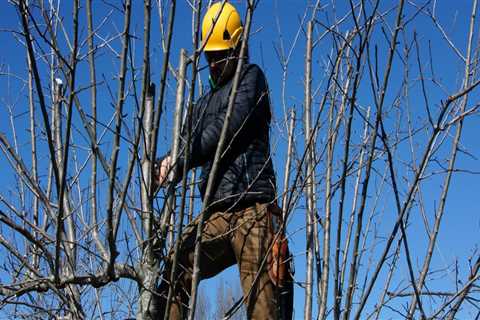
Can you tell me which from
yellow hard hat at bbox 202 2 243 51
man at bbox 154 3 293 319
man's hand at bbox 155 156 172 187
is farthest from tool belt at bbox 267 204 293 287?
yellow hard hat at bbox 202 2 243 51

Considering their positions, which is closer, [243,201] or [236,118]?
[236,118]

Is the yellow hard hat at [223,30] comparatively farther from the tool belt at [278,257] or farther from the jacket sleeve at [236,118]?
the tool belt at [278,257]

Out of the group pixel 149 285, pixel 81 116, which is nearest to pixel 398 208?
pixel 149 285

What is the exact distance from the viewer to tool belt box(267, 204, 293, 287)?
2.51 metres

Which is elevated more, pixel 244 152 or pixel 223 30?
pixel 223 30

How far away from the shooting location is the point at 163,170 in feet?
8.20

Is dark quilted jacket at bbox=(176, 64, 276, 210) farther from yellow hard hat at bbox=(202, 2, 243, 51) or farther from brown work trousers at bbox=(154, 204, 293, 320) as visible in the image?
yellow hard hat at bbox=(202, 2, 243, 51)

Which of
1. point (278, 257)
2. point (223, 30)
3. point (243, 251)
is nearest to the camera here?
point (278, 257)

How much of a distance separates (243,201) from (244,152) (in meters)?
0.21

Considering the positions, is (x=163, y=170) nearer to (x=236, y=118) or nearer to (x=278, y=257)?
(x=236, y=118)

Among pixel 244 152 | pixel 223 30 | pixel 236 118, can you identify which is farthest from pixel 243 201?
pixel 223 30

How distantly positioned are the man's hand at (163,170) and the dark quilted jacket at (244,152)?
0.45 ft

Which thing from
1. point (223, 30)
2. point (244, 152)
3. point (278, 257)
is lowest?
point (278, 257)

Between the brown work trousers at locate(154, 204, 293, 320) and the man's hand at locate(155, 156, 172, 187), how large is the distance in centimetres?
24
